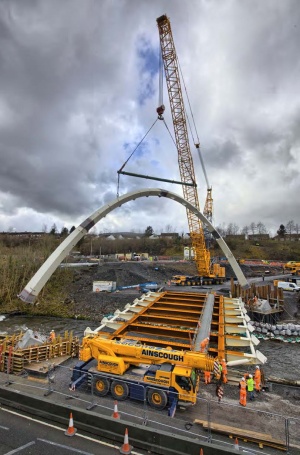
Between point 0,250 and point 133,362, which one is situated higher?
point 0,250

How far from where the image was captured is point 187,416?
10.0 metres

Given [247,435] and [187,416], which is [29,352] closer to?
[187,416]

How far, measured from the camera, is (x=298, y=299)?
39.7 metres

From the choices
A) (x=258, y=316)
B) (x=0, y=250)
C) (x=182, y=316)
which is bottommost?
(x=258, y=316)

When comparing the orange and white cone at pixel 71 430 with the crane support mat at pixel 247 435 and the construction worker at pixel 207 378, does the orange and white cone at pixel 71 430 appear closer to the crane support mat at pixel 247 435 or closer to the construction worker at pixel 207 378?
the crane support mat at pixel 247 435

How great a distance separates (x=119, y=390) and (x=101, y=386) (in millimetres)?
811

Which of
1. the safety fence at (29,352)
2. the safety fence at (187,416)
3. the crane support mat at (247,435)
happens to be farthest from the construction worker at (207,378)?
the safety fence at (29,352)

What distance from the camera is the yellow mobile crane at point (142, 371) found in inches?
399

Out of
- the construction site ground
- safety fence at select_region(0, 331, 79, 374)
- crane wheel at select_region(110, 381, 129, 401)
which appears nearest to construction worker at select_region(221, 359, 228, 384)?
the construction site ground

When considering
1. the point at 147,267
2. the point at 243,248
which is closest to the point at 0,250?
the point at 147,267

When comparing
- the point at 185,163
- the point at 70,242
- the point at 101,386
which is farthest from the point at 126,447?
the point at 185,163

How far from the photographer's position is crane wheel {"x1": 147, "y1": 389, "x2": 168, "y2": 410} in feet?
33.4

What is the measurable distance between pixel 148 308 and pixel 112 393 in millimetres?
10982

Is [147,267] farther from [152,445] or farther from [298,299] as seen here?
[152,445]
